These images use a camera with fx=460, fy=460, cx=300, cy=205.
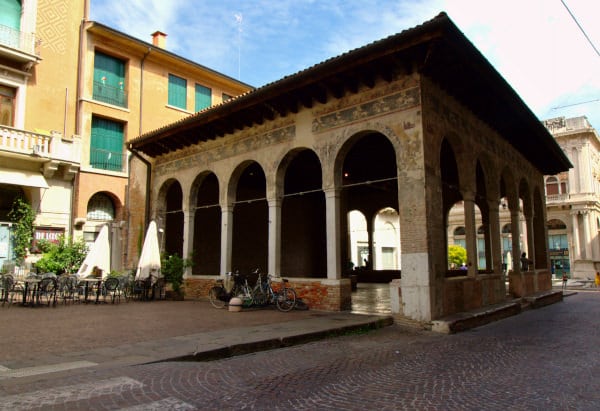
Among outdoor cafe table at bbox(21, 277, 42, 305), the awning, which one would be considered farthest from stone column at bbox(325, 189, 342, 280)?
the awning

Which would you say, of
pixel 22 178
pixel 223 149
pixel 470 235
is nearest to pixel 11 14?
pixel 22 178

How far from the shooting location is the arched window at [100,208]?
712 inches

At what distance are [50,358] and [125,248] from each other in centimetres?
1238

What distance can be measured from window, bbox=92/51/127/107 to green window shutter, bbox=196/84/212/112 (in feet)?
12.5

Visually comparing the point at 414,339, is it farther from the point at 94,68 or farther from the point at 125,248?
the point at 94,68

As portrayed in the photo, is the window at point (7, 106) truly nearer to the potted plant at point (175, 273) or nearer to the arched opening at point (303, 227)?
the potted plant at point (175, 273)

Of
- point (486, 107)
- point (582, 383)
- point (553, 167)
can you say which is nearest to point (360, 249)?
point (553, 167)

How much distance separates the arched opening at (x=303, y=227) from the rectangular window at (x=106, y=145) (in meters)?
6.99

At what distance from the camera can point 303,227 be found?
20562 millimetres

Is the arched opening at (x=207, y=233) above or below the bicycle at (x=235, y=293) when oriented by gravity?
above

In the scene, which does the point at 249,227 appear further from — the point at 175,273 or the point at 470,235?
the point at 470,235

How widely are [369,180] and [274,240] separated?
26.3 ft

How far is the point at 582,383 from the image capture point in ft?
17.2

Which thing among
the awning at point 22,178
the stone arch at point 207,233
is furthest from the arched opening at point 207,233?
the awning at point 22,178
